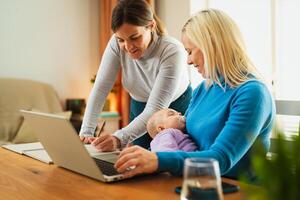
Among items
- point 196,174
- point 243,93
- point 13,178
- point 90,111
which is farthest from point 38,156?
point 196,174

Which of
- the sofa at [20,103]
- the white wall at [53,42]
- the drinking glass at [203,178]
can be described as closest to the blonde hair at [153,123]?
the drinking glass at [203,178]

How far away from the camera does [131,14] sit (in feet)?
5.47

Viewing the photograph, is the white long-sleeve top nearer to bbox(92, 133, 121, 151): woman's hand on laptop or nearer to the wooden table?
bbox(92, 133, 121, 151): woman's hand on laptop

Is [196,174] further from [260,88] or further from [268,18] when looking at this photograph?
[268,18]

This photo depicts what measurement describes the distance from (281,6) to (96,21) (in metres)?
2.20

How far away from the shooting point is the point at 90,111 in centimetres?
196

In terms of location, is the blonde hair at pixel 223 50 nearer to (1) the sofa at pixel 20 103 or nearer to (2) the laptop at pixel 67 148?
(2) the laptop at pixel 67 148

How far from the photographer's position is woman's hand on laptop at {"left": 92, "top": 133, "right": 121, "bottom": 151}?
1.42 m

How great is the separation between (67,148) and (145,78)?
3.18 feet

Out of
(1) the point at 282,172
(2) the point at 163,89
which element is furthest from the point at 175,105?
(1) the point at 282,172

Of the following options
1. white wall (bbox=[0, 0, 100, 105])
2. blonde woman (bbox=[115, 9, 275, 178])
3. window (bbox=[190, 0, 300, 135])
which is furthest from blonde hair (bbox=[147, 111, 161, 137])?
white wall (bbox=[0, 0, 100, 105])

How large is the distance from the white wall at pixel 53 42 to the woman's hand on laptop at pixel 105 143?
109 inches

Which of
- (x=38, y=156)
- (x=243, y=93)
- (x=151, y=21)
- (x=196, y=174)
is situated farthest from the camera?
(x=151, y=21)

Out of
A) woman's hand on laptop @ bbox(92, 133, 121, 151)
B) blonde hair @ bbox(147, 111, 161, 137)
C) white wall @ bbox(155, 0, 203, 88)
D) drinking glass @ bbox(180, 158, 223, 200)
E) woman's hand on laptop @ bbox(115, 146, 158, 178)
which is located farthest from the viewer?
white wall @ bbox(155, 0, 203, 88)
